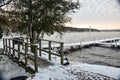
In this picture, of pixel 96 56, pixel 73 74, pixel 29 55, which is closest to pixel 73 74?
pixel 73 74

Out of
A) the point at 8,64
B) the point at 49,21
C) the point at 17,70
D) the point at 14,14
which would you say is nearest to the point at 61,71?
the point at 17,70

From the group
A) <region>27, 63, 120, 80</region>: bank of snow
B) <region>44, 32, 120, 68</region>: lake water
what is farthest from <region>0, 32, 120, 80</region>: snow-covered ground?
<region>44, 32, 120, 68</region>: lake water

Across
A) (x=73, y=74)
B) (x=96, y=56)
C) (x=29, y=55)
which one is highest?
(x=29, y=55)

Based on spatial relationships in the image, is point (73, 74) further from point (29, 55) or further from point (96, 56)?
point (96, 56)

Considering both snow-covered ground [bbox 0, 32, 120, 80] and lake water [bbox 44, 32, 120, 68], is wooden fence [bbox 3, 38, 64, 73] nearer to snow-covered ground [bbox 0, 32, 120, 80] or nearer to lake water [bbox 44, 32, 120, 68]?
snow-covered ground [bbox 0, 32, 120, 80]

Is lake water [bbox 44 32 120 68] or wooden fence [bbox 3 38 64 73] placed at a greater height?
wooden fence [bbox 3 38 64 73]

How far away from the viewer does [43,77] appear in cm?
598

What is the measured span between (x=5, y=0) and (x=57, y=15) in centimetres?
346

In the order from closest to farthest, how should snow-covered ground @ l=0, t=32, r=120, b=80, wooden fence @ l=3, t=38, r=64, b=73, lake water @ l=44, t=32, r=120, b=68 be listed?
1. snow-covered ground @ l=0, t=32, r=120, b=80
2. wooden fence @ l=3, t=38, r=64, b=73
3. lake water @ l=44, t=32, r=120, b=68

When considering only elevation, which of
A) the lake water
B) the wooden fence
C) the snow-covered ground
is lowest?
the lake water

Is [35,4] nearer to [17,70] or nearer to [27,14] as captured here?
[27,14]

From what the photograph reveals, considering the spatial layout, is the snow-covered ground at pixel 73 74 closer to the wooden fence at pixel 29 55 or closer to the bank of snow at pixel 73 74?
the bank of snow at pixel 73 74

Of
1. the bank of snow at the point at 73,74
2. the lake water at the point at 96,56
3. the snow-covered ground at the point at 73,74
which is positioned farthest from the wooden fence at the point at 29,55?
the lake water at the point at 96,56

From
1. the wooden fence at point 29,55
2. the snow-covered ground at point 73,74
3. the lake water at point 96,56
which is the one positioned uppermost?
the wooden fence at point 29,55
